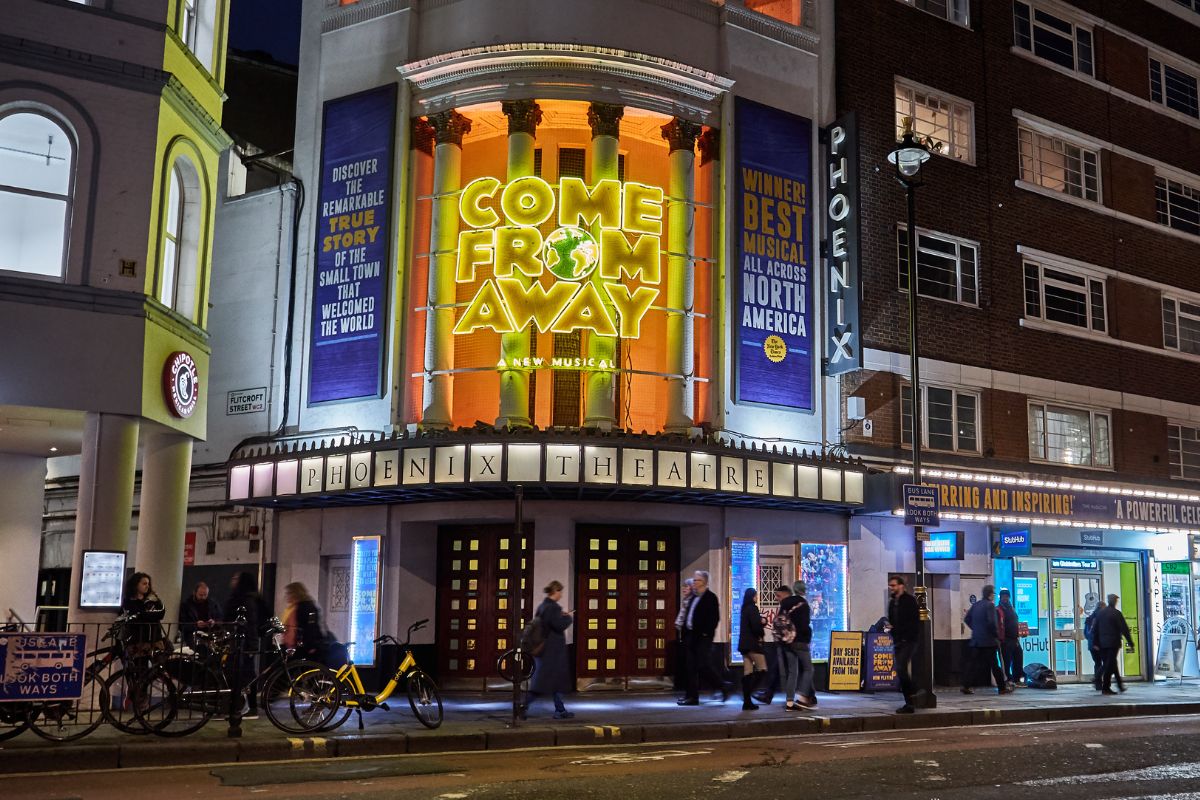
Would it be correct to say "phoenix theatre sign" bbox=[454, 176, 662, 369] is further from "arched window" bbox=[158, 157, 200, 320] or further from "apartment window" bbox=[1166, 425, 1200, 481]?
"apartment window" bbox=[1166, 425, 1200, 481]

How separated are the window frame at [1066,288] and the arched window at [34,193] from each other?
64.2 ft

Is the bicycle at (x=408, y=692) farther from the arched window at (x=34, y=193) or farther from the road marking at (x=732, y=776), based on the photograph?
the arched window at (x=34, y=193)

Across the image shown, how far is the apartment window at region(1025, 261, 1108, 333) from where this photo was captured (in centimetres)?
2670

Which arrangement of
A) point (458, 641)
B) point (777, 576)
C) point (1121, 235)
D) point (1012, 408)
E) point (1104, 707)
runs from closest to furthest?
point (1104, 707)
point (458, 641)
point (777, 576)
point (1012, 408)
point (1121, 235)

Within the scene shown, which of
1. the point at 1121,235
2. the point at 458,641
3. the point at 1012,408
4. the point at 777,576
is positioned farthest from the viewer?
the point at 1121,235

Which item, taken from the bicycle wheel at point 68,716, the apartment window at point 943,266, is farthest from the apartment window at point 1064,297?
the bicycle wheel at point 68,716

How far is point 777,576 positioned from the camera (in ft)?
72.0

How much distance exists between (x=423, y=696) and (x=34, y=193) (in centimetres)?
929

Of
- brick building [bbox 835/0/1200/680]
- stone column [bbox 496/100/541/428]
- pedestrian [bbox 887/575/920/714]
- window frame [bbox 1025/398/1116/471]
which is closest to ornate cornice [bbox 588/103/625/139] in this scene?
stone column [bbox 496/100/541/428]

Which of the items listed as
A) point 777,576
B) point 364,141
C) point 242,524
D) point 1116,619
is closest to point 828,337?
point 777,576

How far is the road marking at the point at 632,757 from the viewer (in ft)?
40.1

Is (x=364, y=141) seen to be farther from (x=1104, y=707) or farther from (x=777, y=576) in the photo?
(x=1104, y=707)

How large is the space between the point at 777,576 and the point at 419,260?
8.82m

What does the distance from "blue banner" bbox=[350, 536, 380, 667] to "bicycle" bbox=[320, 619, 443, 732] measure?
19.4 feet
